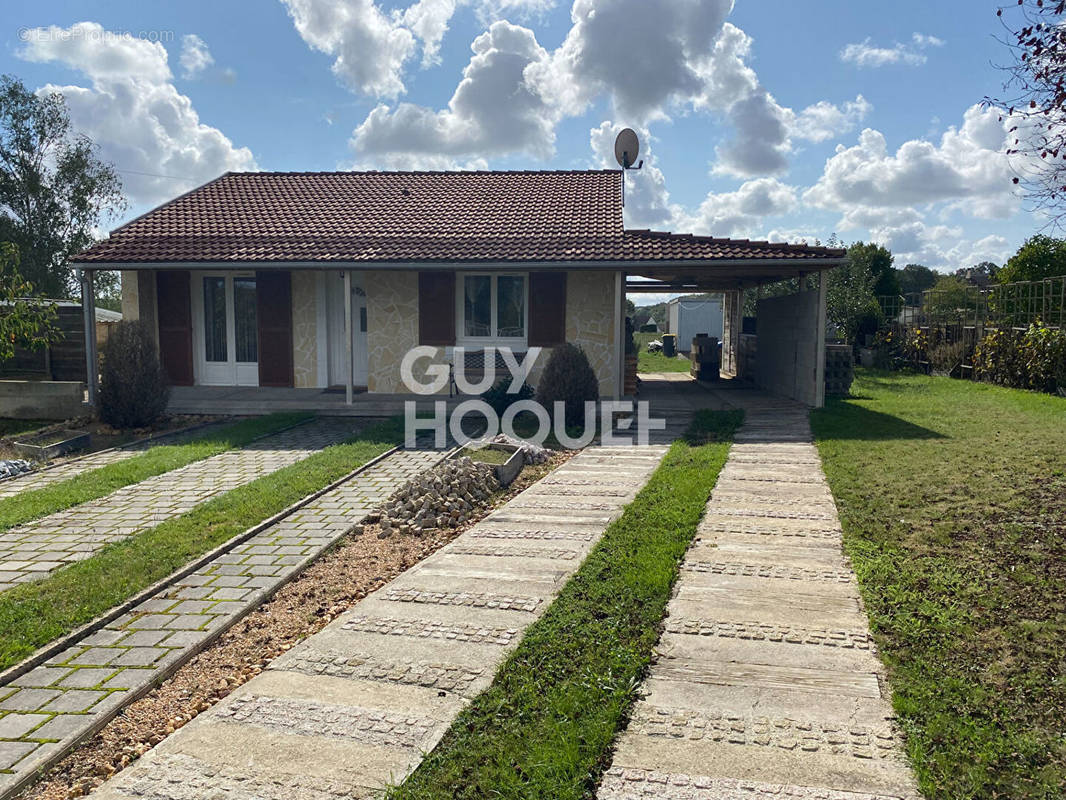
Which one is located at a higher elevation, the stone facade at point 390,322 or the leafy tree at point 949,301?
the leafy tree at point 949,301

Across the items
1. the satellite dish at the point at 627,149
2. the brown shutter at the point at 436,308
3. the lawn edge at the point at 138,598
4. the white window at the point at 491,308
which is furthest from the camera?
the satellite dish at the point at 627,149

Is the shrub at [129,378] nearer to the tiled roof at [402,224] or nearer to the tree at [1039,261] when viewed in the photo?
the tiled roof at [402,224]

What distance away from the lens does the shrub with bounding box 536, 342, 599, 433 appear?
1172 centimetres

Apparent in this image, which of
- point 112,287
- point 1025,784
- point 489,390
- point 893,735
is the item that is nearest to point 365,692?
point 893,735

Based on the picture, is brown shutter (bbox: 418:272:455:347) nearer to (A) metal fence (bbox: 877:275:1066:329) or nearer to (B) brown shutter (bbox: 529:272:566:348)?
(B) brown shutter (bbox: 529:272:566:348)

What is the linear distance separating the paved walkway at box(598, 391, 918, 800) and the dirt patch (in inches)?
78.4

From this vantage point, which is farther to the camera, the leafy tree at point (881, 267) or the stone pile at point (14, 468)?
the leafy tree at point (881, 267)

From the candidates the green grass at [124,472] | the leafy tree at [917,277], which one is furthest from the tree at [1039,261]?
the leafy tree at [917,277]

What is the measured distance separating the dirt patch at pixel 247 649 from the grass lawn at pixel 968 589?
308cm

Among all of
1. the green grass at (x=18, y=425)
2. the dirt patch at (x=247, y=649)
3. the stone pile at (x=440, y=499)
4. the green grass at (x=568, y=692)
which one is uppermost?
the green grass at (x=18, y=425)

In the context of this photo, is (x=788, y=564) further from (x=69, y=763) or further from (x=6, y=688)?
(x=6, y=688)

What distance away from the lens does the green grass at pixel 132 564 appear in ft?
14.6

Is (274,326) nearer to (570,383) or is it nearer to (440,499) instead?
(570,383)

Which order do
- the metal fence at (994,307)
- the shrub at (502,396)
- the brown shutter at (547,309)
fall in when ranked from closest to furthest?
1. the shrub at (502,396)
2. the brown shutter at (547,309)
3. the metal fence at (994,307)
